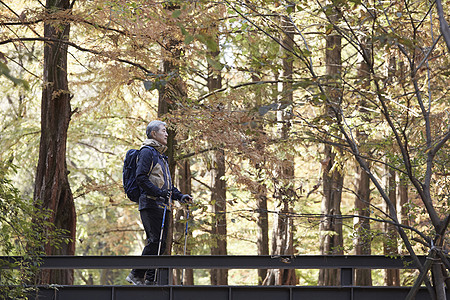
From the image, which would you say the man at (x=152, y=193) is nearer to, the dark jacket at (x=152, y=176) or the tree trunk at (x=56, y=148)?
the dark jacket at (x=152, y=176)

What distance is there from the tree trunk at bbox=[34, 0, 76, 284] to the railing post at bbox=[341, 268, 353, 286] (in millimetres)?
5155

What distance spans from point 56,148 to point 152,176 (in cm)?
360

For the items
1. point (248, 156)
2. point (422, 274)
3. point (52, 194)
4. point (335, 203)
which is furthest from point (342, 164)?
point (422, 274)

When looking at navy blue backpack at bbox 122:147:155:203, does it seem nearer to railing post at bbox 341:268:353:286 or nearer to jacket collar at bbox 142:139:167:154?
jacket collar at bbox 142:139:167:154

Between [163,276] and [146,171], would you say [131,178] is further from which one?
[163,276]

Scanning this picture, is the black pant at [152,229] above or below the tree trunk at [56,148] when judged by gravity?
below

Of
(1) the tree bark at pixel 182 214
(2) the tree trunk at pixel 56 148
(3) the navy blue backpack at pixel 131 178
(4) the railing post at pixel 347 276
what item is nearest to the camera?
(4) the railing post at pixel 347 276

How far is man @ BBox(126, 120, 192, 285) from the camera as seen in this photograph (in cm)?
720

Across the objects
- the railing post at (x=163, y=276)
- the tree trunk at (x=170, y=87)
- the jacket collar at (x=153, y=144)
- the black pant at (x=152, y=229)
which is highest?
the tree trunk at (x=170, y=87)

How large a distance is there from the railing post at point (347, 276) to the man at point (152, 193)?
198 centimetres

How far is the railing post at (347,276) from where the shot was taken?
22.4 feet

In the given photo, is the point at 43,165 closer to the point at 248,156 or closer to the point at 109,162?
the point at 248,156

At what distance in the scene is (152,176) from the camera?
24.4 feet

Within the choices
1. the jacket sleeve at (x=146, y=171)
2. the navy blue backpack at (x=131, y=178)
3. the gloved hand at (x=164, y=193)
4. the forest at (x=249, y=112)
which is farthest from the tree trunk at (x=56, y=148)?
the gloved hand at (x=164, y=193)
